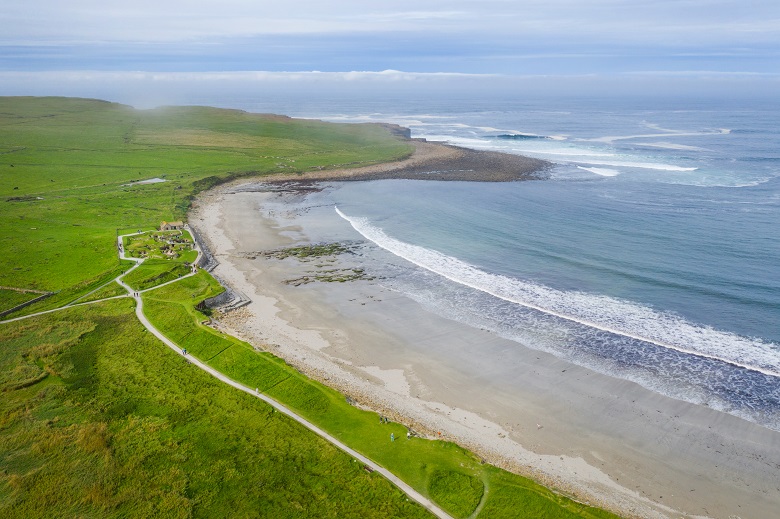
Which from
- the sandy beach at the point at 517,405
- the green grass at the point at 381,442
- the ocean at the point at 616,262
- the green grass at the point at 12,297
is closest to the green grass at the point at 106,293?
the green grass at the point at 12,297

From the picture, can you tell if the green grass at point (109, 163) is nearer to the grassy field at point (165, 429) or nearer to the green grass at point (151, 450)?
the grassy field at point (165, 429)

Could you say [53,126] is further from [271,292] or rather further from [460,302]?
[460,302]

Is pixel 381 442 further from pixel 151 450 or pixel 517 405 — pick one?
pixel 151 450

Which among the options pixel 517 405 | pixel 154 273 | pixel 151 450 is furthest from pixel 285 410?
pixel 154 273

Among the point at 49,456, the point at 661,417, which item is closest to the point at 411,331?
the point at 661,417

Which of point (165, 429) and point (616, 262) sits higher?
point (616, 262)

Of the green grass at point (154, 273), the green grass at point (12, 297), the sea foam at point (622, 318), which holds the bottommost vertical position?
the green grass at point (12, 297)
